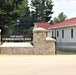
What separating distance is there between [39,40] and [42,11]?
181ft

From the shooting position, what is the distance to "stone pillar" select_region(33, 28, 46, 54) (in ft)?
92.1

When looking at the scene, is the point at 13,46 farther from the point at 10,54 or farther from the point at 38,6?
the point at 38,6

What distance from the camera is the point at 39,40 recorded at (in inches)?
1110

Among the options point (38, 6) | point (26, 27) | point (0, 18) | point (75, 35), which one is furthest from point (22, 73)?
point (38, 6)

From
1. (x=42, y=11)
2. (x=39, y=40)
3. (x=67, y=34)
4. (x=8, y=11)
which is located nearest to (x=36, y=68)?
(x=39, y=40)

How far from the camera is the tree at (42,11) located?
81750mm

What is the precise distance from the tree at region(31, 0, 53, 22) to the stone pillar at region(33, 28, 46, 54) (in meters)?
52.8

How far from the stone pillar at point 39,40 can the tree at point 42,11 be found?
52768 millimetres

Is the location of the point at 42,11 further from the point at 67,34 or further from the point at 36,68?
the point at 36,68

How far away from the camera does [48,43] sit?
28047 mm

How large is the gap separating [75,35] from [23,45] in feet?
32.9

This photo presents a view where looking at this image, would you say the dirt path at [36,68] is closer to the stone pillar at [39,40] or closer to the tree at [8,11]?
the stone pillar at [39,40]

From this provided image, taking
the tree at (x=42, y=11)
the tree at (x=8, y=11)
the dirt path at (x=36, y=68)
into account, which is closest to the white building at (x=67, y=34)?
the tree at (x=8, y=11)

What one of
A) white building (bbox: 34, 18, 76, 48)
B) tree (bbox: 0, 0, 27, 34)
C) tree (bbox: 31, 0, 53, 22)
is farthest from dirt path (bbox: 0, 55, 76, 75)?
tree (bbox: 31, 0, 53, 22)
